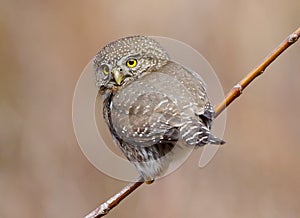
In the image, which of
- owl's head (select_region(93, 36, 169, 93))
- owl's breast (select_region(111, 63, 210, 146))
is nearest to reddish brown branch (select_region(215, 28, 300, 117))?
owl's breast (select_region(111, 63, 210, 146))

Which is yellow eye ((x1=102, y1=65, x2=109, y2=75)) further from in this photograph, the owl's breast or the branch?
the branch

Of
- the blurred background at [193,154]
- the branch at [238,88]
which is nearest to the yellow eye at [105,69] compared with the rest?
the branch at [238,88]

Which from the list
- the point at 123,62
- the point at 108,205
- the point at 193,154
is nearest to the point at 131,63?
the point at 123,62

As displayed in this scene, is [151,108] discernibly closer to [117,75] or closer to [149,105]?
[149,105]

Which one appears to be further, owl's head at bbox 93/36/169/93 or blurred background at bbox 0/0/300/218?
blurred background at bbox 0/0/300/218

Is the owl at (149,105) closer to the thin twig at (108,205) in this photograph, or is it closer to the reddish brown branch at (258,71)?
the reddish brown branch at (258,71)

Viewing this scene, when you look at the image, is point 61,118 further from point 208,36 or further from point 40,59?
point 208,36
